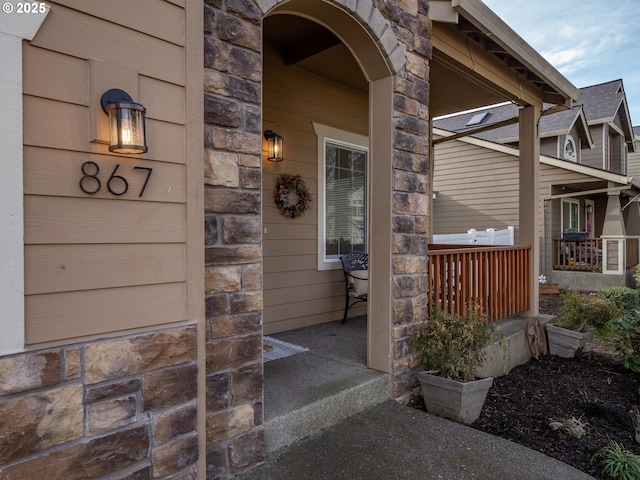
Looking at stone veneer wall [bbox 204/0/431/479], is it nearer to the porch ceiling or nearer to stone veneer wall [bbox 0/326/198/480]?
stone veneer wall [bbox 0/326/198/480]

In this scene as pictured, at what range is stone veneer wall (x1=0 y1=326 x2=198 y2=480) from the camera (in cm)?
132

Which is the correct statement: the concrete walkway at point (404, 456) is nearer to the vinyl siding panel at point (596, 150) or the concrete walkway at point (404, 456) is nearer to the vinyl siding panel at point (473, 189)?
the vinyl siding panel at point (473, 189)

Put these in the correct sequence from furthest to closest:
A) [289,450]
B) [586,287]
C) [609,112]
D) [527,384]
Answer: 1. [609,112]
2. [586,287]
3. [527,384]
4. [289,450]

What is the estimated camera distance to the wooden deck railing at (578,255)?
9312mm

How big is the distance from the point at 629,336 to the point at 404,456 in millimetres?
2889

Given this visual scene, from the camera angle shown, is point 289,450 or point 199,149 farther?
point 289,450

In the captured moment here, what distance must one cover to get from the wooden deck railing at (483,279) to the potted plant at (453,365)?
383mm

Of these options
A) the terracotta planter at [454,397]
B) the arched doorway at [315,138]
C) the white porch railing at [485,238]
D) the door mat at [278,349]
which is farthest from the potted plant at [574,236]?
the door mat at [278,349]

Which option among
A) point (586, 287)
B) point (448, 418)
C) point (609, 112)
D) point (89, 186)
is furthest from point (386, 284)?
point (609, 112)

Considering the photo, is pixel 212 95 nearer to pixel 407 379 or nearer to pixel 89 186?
pixel 89 186

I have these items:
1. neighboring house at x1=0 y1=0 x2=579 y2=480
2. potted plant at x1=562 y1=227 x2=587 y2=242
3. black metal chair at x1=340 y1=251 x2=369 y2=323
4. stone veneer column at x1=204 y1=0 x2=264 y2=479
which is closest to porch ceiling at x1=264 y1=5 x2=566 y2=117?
neighboring house at x1=0 y1=0 x2=579 y2=480

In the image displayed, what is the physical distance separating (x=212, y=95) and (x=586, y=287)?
973 centimetres

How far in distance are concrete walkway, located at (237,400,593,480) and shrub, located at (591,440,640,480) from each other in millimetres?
278

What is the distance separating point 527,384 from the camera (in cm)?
371
